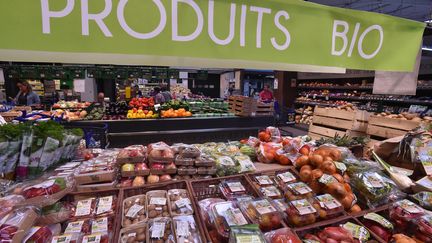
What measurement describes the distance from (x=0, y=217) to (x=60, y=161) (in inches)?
25.9

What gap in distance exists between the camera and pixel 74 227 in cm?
116

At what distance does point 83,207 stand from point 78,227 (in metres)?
0.15

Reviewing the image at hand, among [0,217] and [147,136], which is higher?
[0,217]

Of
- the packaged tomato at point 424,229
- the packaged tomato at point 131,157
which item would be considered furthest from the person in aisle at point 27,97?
the packaged tomato at point 424,229

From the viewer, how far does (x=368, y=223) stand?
1369 mm

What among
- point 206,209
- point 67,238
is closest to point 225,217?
point 206,209

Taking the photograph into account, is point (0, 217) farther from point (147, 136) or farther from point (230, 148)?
point (147, 136)

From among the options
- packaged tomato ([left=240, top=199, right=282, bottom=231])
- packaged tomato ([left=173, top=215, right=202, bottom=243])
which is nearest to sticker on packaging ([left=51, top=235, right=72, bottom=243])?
packaged tomato ([left=173, top=215, right=202, bottom=243])

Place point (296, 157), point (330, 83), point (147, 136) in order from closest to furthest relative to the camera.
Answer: point (296, 157) → point (147, 136) → point (330, 83)

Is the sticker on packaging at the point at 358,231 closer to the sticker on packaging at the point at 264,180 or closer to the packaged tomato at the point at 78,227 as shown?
the sticker on packaging at the point at 264,180

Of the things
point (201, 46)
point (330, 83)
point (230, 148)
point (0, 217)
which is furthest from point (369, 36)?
point (330, 83)

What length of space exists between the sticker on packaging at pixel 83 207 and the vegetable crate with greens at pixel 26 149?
14.9 inches

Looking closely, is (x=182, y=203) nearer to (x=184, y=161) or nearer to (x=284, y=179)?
(x=184, y=161)

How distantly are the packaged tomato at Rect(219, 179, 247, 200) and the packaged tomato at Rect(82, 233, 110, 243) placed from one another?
69 cm
